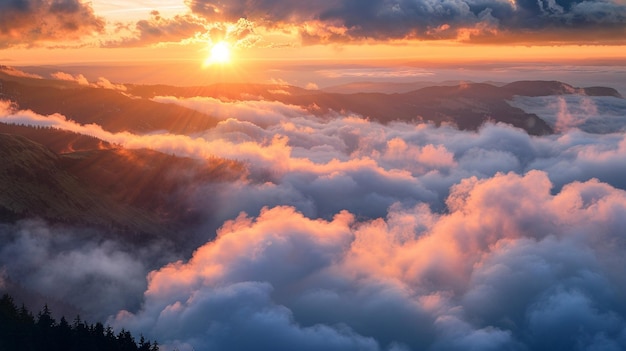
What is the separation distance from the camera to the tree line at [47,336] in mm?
164875

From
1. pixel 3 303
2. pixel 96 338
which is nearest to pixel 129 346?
pixel 96 338

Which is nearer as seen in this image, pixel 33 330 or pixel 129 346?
pixel 33 330

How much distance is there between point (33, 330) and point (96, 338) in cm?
1713

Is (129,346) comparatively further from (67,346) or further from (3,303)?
(3,303)

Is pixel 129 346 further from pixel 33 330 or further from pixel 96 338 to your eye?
pixel 33 330

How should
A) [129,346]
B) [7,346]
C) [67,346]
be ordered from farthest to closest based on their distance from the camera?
1. [129,346]
2. [67,346]
3. [7,346]

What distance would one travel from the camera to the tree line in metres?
165

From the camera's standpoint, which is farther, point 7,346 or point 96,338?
point 96,338

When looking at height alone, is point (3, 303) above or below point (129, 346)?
above

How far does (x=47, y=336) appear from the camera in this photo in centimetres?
16888

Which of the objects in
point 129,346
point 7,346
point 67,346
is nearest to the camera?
point 7,346

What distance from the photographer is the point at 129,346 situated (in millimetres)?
183250

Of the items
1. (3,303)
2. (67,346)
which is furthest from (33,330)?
(3,303)

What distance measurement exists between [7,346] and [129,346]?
113ft
